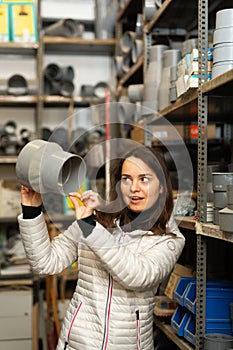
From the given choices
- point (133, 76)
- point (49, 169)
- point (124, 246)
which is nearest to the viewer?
point (49, 169)

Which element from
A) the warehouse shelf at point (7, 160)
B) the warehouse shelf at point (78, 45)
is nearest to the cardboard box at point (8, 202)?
the warehouse shelf at point (7, 160)

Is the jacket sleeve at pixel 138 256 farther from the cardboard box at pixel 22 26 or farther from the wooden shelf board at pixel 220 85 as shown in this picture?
the cardboard box at pixel 22 26

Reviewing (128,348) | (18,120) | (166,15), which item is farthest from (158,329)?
(18,120)

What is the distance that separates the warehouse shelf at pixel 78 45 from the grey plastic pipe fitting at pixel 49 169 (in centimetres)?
244

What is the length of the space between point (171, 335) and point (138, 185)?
0.85 metres

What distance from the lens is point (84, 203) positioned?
5.39 feet

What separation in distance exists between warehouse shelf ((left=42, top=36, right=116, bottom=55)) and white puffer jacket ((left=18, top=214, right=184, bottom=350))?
94.2 inches

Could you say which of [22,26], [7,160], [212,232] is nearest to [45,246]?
[212,232]

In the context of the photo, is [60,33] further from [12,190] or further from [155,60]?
[155,60]

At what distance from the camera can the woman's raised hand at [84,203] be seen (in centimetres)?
163

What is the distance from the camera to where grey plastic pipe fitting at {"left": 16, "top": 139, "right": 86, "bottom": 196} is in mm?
1611

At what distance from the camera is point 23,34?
3.91 meters

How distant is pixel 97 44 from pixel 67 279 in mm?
1733

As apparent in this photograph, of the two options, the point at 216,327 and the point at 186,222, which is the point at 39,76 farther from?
the point at 216,327
